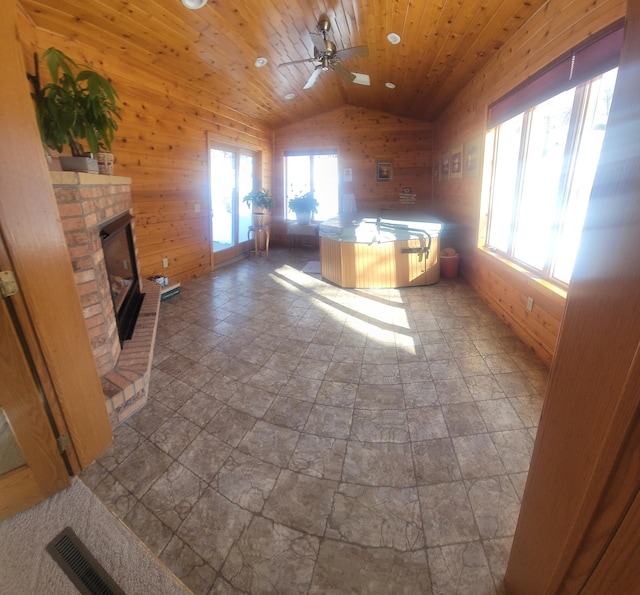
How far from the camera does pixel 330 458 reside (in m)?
1.65

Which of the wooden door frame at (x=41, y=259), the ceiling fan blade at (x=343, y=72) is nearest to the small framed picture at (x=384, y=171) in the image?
the ceiling fan blade at (x=343, y=72)

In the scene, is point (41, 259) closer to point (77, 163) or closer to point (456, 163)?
point (77, 163)

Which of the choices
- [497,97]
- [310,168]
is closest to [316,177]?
[310,168]

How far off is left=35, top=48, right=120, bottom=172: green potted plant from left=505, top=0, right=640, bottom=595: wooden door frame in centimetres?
235

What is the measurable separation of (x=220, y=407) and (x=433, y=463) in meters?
1.32

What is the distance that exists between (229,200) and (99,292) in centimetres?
440

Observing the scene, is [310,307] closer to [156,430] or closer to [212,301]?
[212,301]

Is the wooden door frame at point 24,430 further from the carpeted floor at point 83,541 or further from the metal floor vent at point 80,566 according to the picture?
the metal floor vent at point 80,566

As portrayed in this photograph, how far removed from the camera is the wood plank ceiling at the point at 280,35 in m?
2.56

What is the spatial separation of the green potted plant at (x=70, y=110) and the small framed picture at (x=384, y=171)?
533cm

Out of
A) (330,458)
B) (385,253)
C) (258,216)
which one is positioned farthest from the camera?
(258,216)

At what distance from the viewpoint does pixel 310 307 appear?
3691 mm

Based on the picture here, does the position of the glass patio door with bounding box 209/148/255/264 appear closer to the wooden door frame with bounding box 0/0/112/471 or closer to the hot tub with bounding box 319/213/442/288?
the hot tub with bounding box 319/213/442/288

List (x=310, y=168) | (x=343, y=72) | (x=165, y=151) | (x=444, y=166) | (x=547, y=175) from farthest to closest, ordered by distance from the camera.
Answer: (x=310, y=168)
(x=444, y=166)
(x=165, y=151)
(x=343, y=72)
(x=547, y=175)
